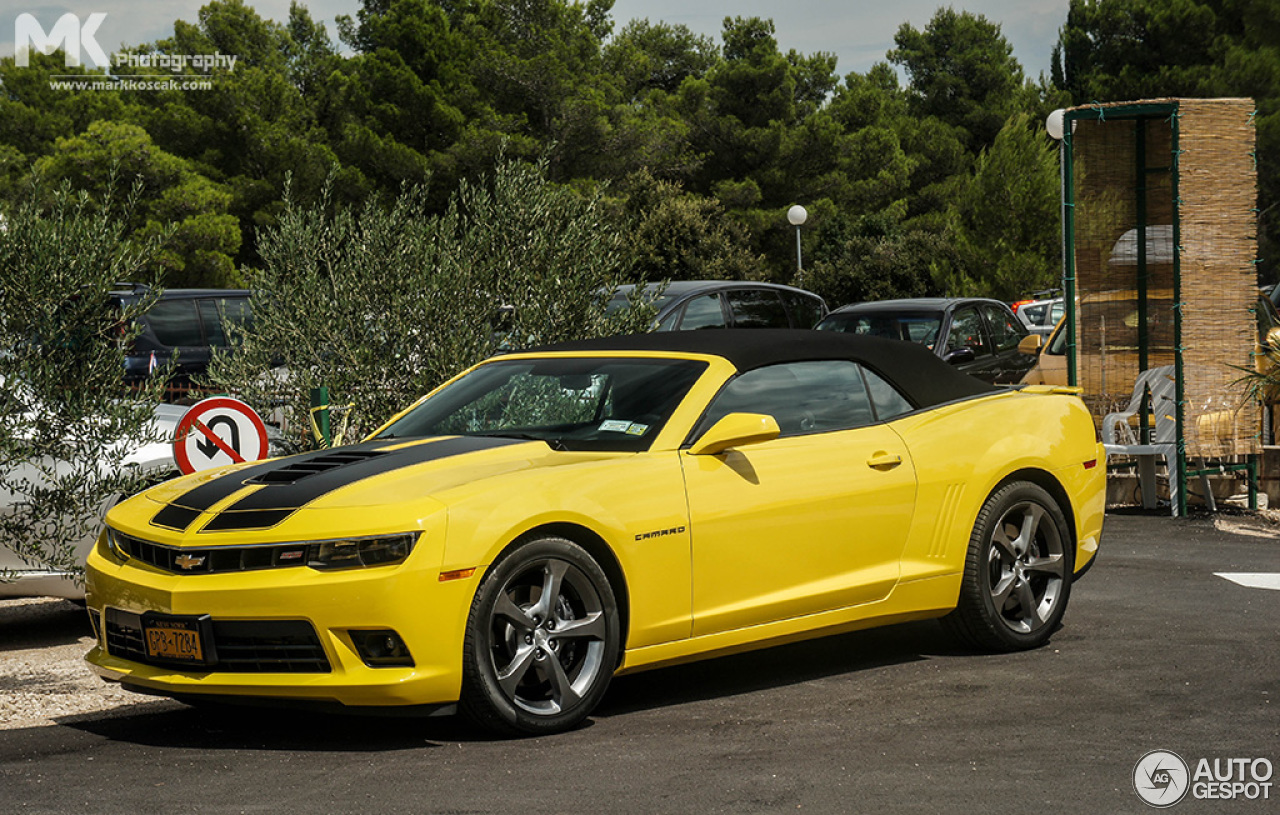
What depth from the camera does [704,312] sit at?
16.1m

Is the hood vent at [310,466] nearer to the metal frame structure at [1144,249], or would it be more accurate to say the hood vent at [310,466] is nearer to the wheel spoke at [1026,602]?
the wheel spoke at [1026,602]

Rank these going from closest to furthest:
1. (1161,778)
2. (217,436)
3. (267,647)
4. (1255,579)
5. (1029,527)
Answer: (1161,778) < (267,647) < (1029,527) < (217,436) < (1255,579)

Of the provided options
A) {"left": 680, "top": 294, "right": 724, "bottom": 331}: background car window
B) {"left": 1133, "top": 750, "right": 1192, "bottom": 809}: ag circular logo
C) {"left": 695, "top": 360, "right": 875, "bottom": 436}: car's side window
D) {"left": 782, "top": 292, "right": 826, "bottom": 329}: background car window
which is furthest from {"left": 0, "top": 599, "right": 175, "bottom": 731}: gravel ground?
{"left": 782, "top": 292, "right": 826, "bottom": 329}: background car window

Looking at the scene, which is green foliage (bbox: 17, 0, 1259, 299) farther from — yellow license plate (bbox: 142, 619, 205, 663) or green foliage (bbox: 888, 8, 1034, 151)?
yellow license plate (bbox: 142, 619, 205, 663)

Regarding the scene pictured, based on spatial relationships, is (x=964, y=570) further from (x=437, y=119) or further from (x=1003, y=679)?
(x=437, y=119)

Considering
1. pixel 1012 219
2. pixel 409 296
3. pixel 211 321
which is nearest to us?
pixel 409 296

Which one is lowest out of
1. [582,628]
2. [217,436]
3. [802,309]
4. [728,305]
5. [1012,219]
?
[582,628]

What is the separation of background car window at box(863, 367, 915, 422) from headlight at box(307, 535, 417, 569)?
2432 mm

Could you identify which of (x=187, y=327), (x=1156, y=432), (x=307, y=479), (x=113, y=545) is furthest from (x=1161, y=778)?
(x=187, y=327)

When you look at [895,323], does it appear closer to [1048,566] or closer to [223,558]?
[1048,566]

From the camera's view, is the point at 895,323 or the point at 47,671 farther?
the point at 895,323

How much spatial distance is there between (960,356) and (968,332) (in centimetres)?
74

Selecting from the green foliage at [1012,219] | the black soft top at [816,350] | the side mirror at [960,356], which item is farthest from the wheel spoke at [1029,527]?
the green foliage at [1012,219]

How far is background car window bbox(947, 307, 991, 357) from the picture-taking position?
17.7 metres
